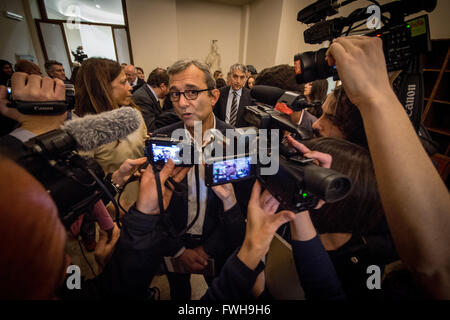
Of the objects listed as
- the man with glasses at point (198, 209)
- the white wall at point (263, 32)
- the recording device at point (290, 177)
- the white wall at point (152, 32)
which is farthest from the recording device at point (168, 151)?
the white wall at point (152, 32)

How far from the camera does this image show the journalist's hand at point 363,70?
53cm

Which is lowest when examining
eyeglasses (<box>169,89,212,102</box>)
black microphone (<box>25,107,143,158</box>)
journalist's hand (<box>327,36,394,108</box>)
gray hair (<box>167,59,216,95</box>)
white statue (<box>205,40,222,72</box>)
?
black microphone (<box>25,107,143,158</box>)

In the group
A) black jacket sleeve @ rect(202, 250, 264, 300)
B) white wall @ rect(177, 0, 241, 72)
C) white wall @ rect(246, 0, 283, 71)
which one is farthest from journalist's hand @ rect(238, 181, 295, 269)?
white wall @ rect(177, 0, 241, 72)

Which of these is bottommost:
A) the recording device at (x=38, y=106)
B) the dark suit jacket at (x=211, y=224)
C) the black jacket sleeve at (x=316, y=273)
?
the dark suit jacket at (x=211, y=224)

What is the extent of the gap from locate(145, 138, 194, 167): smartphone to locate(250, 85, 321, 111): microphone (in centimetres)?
41

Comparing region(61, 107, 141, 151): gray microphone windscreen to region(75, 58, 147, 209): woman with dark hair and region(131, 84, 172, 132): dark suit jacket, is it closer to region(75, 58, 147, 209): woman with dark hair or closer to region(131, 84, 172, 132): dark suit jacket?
region(75, 58, 147, 209): woman with dark hair

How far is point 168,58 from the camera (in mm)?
5840

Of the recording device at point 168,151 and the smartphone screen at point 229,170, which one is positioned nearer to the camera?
the smartphone screen at point 229,170

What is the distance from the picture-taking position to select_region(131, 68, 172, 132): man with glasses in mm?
2803

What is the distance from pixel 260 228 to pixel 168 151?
570 millimetres

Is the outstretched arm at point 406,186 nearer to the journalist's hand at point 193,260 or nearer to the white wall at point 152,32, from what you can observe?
the journalist's hand at point 193,260

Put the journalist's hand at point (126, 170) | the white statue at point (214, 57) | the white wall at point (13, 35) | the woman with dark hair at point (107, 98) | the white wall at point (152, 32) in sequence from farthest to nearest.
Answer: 1. the white statue at point (214, 57)
2. the white wall at point (152, 32)
3. the white wall at point (13, 35)
4. the woman with dark hair at point (107, 98)
5. the journalist's hand at point (126, 170)

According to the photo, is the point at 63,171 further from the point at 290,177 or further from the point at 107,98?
the point at 107,98

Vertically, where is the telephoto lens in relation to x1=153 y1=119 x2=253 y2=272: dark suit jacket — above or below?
above
